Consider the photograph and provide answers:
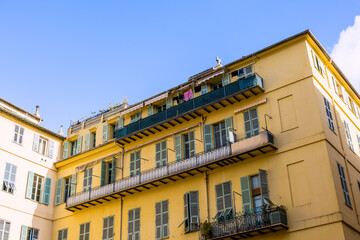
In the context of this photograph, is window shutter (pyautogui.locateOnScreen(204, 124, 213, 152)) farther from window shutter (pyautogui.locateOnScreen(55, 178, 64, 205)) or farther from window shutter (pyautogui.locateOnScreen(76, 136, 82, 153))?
window shutter (pyautogui.locateOnScreen(55, 178, 64, 205))

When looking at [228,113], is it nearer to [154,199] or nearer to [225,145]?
[225,145]

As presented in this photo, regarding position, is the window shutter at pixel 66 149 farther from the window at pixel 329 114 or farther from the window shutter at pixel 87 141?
the window at pixel 329 114

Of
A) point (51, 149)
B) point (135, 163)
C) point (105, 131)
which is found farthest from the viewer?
point (51, 149)

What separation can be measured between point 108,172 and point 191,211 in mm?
7766

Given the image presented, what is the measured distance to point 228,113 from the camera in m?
26.0

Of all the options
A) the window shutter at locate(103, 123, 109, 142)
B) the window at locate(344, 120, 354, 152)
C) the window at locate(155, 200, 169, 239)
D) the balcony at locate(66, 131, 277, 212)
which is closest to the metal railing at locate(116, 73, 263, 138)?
the window shutter at locate(103, 123, 109, 142)

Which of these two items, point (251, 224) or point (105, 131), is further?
point (105, 131)

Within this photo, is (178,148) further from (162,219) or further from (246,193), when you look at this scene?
(246,193)

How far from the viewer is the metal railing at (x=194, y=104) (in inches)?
982

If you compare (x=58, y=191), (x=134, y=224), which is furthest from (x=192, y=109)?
(x=58, y=191)

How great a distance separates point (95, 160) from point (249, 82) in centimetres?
1213

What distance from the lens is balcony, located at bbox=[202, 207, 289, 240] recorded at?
20.9m

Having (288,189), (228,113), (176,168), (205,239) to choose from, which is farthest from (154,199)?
(288,189)

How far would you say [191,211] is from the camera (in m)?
24.8
